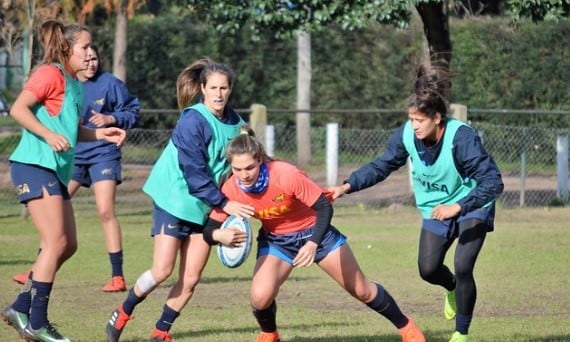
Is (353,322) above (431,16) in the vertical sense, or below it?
below

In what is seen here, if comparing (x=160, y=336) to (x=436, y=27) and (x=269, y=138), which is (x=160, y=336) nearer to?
(x=269, y=138)

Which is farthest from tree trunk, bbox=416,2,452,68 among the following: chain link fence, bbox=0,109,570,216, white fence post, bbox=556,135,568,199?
white fence post, bbox=556,135,568,199

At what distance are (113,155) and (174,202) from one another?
2.89 metres

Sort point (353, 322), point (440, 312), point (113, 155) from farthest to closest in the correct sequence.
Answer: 1. point (113, 155)
2. point (440, 312)
3. point (353, 322)

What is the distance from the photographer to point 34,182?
7273 millimetres

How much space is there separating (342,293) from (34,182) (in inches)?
161

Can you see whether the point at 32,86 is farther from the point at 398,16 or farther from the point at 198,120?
the point at 398,16

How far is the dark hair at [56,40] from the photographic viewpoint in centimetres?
736

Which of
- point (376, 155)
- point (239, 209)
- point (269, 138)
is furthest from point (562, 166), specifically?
point (239, 209)

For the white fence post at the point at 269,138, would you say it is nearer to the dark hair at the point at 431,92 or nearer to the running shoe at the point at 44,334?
the dark hair at the point at 431,92

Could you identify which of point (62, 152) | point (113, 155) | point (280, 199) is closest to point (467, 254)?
point (280, 199)

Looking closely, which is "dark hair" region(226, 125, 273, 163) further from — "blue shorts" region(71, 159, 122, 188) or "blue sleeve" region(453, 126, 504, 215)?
"blue shorts" region(71, 159, 122, 188)

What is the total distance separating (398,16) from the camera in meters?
17.3

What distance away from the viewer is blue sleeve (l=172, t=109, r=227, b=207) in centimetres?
721
